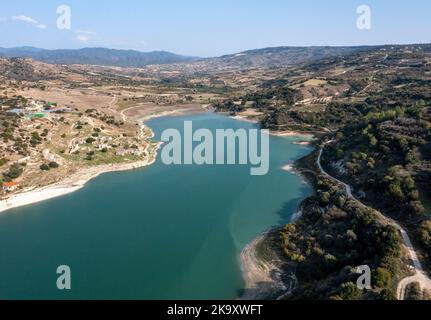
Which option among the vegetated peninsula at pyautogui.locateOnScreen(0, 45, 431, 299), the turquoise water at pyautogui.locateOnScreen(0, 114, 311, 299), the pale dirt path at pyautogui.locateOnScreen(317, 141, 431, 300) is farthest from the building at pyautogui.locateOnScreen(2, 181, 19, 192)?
the pale dirt path at pyautogui.locateOnScreen(317, 141, 431, 300)

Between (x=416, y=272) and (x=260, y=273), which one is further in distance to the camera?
(x=260, y=273)

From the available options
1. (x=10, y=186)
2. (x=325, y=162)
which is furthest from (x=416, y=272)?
(x=10, y=186)

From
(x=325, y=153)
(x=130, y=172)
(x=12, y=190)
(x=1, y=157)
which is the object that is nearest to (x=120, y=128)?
(x=130, y=172)

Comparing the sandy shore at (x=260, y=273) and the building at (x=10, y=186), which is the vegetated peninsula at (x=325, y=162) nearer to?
the sandy shore at (x=260, y=273)

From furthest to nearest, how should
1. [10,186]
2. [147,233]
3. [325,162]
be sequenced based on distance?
[325,162] → [10,186] → [147,233]

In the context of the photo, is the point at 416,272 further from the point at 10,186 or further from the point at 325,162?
Result: the point at 10,186

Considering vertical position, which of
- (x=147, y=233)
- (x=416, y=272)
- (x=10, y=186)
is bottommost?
(x=147, y=233)

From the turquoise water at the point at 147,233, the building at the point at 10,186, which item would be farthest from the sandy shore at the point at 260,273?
the building at the point at 10,186
